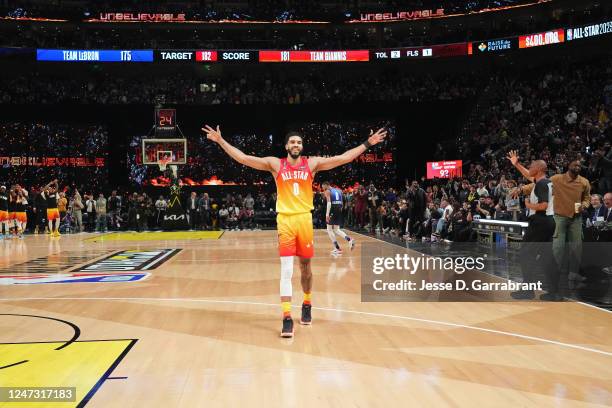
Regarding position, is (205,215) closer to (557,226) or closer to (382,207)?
(382,207)

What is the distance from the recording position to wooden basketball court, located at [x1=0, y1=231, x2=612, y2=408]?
412cm

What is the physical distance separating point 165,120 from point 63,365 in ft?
82.6

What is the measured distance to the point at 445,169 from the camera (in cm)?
2933

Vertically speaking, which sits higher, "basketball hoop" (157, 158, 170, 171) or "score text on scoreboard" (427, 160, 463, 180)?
"basketball hoop" (157, 158, 170, 171)

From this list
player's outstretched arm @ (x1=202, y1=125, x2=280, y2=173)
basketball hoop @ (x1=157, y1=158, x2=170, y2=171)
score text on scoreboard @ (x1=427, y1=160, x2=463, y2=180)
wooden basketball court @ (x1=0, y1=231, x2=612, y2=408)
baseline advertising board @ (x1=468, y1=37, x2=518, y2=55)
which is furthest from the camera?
baseline advertising board @ (x1=468, y1=37, x2=518, y2=55)

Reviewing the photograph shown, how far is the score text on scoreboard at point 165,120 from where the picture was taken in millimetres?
28406

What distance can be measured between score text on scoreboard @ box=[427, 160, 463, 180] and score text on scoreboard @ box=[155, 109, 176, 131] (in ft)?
42.4

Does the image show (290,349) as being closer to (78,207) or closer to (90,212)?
(78,207)

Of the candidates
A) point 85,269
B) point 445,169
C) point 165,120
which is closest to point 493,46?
point 445,169

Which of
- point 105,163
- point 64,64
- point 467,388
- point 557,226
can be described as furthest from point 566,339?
point 64,64

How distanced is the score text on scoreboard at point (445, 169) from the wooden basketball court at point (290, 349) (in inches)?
795

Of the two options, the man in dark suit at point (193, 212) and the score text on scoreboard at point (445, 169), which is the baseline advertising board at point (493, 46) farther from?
the man in dark suit at point (193, 212)

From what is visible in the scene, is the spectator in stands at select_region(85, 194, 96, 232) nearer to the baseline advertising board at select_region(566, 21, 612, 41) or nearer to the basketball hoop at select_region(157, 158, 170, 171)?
the basketball hoop at select_region(157, 158, 170, 171)


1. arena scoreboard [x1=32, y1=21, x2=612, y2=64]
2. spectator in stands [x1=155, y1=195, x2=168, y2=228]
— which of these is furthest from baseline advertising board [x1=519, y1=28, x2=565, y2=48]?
spectator in stands [x1=155, y1=195, x2=168, y2=228]
